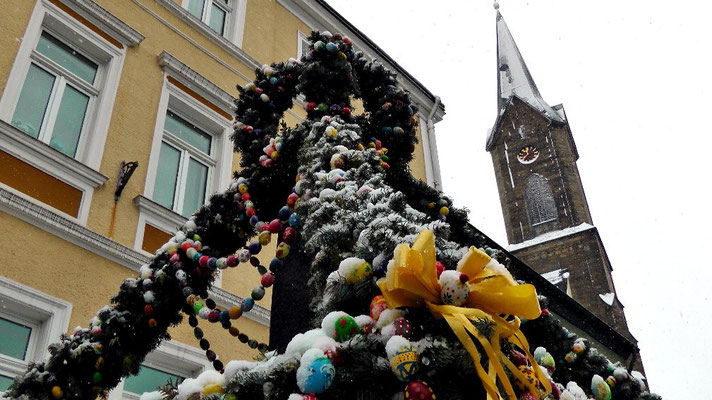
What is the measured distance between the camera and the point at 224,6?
954 centimetres

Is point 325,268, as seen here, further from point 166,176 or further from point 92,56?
point 92,56

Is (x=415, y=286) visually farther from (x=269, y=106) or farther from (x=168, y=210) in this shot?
(x=168, y=210)

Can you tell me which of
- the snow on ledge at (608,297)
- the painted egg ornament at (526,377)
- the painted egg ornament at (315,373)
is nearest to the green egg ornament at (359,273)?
the painted egg ornament at (315,373)

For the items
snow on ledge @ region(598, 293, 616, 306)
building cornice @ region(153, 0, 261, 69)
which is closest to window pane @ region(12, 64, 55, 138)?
building cornice @ region(153, 0, 261, 69)

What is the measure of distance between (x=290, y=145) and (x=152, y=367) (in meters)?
3.71

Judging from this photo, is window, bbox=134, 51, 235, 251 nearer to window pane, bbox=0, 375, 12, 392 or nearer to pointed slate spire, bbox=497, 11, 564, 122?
window pane, bbox=0, 375, 12, 392

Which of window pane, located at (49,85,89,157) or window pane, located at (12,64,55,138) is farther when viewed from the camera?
window pane, located at (49,85,89,157)

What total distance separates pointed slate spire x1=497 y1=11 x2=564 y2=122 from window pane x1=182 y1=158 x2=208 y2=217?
3291 cm

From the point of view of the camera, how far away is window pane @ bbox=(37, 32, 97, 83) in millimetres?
6449

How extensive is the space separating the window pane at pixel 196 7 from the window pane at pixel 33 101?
3083 millimetres

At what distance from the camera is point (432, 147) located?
39.7ft

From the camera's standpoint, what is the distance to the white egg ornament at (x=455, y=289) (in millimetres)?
1508

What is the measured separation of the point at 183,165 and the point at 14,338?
302 centimetres

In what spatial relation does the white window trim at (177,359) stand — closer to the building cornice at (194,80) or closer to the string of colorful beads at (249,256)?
the string of colorful beads at (249,256)
